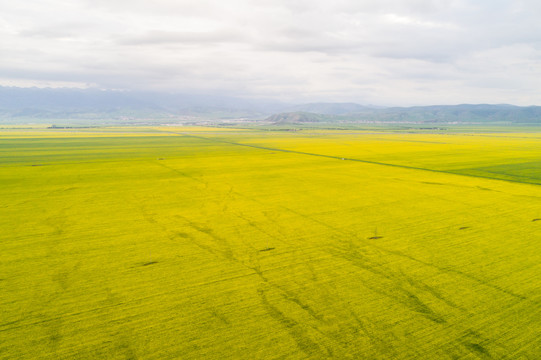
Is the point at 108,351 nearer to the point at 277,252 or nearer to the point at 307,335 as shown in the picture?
the point at 307,335

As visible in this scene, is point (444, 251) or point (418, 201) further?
point (418, 201)

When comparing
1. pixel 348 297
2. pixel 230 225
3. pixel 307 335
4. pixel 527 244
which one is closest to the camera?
pixel 307 335

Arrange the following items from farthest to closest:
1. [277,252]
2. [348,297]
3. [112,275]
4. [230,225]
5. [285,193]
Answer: [285,193] → [230,225] → [277,252] → [112,275] → [348,297]

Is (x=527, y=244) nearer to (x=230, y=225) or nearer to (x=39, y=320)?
(x=230, y=225)

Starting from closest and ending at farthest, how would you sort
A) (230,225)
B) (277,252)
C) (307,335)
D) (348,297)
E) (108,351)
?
(108,351)
(307,335)
(348,297)
(277,252)
(230,225)

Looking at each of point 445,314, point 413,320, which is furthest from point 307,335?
point 445,314

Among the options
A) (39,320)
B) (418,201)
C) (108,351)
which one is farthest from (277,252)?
(418,201)
